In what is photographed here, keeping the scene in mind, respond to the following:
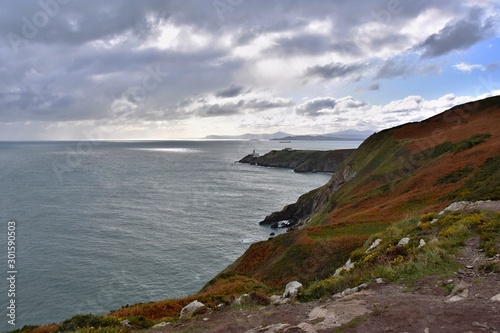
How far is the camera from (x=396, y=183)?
2012 inches

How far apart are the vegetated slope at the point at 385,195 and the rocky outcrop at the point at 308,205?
1.07m

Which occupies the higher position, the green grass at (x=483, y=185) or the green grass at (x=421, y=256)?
the green grass at (x=483, y=185)

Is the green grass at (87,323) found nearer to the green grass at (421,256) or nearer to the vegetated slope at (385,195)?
the green grass at (421,256)

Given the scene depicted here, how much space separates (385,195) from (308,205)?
37.1 metres

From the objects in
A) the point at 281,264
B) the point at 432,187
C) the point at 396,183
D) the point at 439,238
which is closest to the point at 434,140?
the point at 396,183

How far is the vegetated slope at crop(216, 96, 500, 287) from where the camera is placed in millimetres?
29047

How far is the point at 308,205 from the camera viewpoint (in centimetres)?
8488

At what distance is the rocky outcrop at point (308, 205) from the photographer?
79.1 metres

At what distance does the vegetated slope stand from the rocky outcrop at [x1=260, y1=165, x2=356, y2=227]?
1066mm

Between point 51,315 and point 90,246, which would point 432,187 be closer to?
point 51,315

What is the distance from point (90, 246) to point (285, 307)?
55.2 meters

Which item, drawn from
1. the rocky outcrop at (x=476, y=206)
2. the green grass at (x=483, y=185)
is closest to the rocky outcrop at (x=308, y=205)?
the green grass at (x=483, y=185)

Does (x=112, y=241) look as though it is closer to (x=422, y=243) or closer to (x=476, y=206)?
(x=422, y=243)

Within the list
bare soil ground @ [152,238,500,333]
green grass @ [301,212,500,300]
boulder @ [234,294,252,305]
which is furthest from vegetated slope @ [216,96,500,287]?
bare soil ground @ [152,238,500,333]
